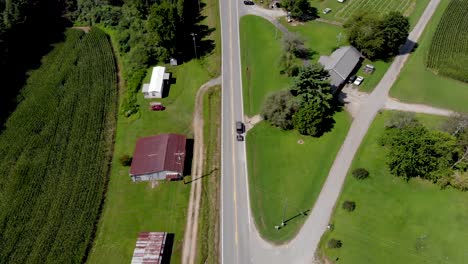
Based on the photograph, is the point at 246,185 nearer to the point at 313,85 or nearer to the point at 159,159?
the point at 159,159

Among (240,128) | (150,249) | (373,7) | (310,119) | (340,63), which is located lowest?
(150,249)

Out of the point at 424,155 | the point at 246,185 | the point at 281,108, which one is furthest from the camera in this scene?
the point at 281,108

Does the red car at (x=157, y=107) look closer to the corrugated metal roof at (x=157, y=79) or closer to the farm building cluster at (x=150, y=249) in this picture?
the corrugated metal roof at (x=157, y=79)

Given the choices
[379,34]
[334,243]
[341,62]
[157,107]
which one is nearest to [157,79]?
[157,107]

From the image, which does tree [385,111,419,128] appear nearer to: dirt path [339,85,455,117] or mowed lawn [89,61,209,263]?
dirt path [339,85,455,117]

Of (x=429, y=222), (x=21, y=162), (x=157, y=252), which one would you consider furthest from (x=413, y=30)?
(x=21, y=162)

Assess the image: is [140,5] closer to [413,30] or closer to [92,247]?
[92,247]

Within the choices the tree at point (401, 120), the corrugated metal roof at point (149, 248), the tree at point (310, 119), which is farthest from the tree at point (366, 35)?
the corrugated metal roof at point (149, 248)

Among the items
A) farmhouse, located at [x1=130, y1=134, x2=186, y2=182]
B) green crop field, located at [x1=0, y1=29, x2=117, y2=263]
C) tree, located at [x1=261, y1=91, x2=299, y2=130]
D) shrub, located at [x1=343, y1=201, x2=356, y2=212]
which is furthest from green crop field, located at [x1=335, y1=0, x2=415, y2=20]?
green crop field, located at [x1=0, y1=29, x2=117, y2=263]
